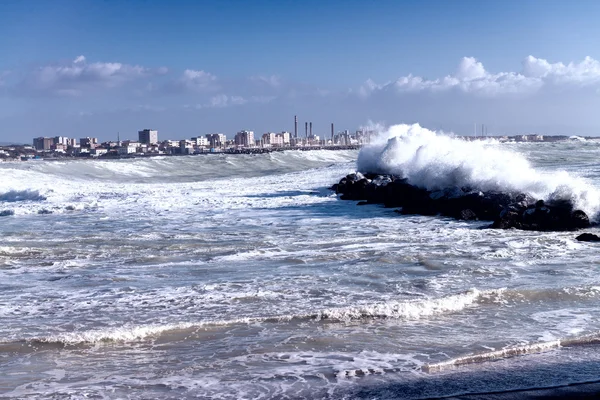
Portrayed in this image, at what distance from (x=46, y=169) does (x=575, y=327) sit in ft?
154

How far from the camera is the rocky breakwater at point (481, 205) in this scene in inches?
585

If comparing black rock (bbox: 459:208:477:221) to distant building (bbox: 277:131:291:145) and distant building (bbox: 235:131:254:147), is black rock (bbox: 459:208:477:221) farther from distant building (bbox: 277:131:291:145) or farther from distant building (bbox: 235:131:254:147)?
distant building (bbox: 277:131:291:145)

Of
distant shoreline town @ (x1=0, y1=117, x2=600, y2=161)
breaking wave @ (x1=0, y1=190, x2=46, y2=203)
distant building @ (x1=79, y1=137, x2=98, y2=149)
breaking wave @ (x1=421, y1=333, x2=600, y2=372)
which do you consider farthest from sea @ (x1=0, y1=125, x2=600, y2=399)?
distant building @ (x1=79, y1=137, x2=98, y2=149)

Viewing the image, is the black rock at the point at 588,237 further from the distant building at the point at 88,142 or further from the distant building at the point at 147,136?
the distant building at the point at 147,136

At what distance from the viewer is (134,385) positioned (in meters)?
5.76

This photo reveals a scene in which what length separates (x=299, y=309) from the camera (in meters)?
8.10

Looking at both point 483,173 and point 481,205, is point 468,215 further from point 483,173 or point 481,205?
point 483,173

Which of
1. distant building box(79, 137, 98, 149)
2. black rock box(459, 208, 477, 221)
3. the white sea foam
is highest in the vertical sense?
distant building box(79, 137, 98, 149)

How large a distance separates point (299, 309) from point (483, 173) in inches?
511

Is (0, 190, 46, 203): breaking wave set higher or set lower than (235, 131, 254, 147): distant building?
lower

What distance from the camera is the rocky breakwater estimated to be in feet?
48.7

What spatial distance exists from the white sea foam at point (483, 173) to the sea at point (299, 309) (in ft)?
0.61

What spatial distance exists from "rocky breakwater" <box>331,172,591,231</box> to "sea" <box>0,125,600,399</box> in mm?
521

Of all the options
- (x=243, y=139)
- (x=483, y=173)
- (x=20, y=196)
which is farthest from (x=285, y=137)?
(x=483, y=173)
